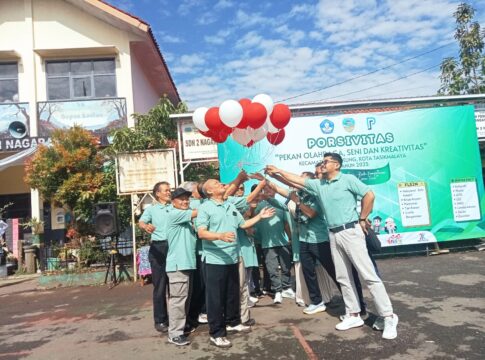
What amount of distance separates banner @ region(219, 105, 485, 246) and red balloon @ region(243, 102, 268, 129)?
10.2ft

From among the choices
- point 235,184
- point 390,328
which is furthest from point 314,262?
point 235,184

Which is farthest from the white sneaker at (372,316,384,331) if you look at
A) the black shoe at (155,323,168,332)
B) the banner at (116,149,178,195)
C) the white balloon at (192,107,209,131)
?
the banner at (116,149,178,195)

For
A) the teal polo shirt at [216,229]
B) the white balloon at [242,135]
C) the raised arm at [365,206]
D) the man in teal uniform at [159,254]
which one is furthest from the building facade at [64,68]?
the raised arm at [365,206]

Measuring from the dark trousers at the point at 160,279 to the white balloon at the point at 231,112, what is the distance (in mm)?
1568

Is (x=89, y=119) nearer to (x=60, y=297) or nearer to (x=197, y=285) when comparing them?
(x=60, y=297)

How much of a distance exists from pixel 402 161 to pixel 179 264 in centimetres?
557

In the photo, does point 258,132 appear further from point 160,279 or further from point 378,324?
point 378,324

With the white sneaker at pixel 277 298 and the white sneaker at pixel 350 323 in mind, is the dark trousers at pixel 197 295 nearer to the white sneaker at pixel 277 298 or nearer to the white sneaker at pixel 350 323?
the white sneaker at pixel 277 298

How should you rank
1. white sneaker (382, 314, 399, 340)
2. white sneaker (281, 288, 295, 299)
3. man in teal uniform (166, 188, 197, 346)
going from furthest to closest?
white sneaker (281, 288, 295, 299)
man in teal uniform (166, 188, 197, 346)
white sneaker (382, 314, 399, 340)

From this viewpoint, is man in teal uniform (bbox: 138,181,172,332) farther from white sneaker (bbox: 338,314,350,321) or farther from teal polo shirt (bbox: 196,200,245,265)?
white sneaker (bbox: 338,314,350,321)

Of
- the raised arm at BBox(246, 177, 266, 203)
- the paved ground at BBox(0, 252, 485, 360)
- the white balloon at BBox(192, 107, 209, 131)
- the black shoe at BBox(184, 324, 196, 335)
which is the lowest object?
the paved ground at BBox(0, 252, 485, 360)

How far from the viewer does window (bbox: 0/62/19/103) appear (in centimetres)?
1142

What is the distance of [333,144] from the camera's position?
7.74 metres

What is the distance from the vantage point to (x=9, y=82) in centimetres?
1147
